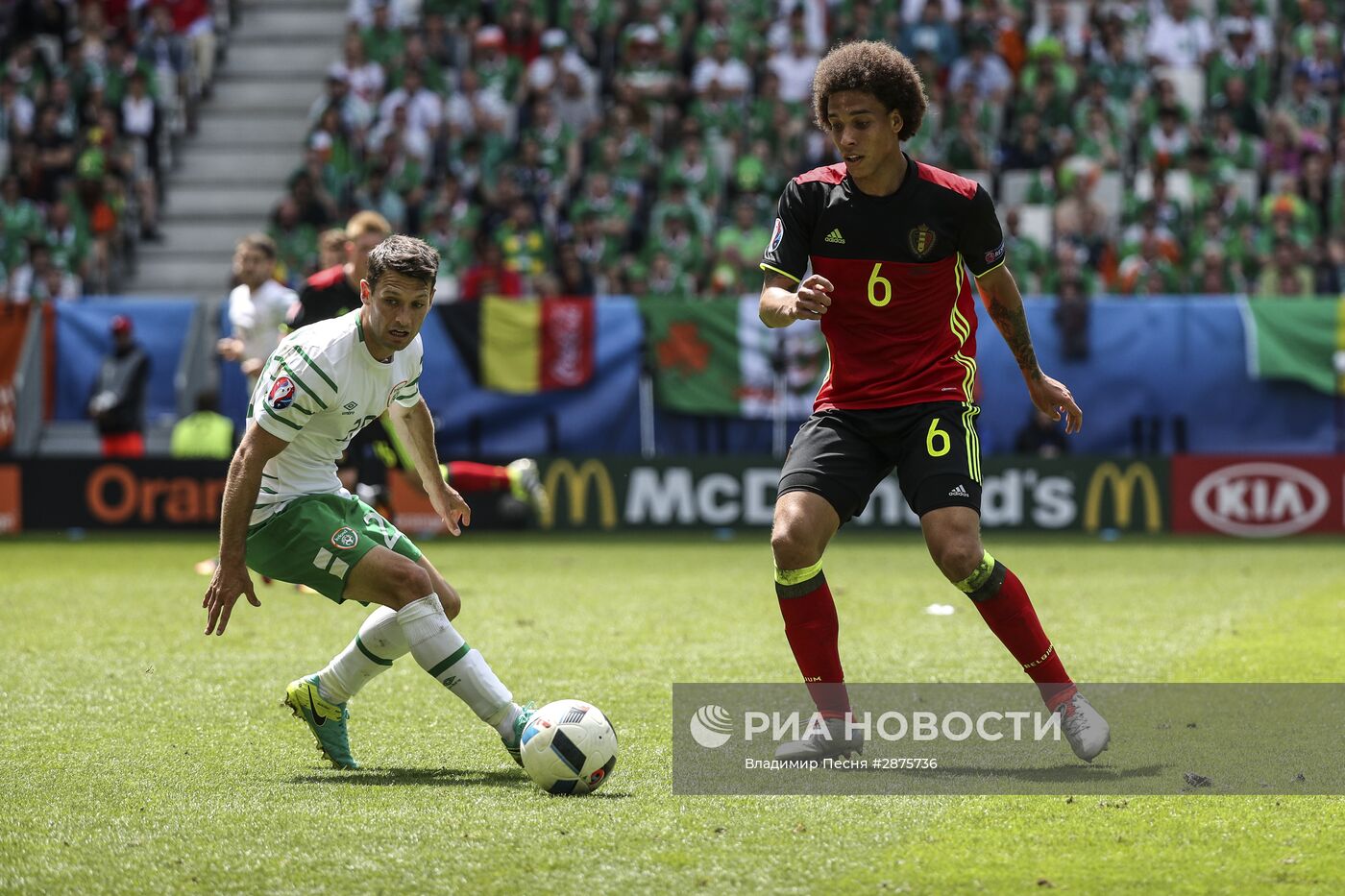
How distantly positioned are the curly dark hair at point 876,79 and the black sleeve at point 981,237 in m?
0.35

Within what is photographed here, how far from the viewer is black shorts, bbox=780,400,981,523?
20.8ft

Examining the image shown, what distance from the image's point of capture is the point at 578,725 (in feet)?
19.2

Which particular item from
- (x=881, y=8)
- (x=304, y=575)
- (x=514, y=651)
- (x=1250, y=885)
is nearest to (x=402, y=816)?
(x=304, y=575)

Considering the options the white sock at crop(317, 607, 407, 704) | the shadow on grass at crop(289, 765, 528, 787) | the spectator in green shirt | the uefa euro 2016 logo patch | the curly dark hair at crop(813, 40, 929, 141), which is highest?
the curly dark hair at crop(813, 40, 929, 141)

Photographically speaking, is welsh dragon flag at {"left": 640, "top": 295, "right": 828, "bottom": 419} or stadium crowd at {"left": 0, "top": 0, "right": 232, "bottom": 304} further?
stadium crowd at {"left": 0, "top": 0, "right": 232, "bottom": 304}

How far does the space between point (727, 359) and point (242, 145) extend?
887 centimetres

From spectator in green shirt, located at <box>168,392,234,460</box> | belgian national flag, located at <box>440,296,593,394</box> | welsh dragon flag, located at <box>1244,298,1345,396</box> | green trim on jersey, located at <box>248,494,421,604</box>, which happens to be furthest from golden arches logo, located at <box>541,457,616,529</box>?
green trim on jersey, located at <box>248,494,421,604</box>

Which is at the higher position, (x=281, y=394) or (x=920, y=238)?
(x=920, y=238)

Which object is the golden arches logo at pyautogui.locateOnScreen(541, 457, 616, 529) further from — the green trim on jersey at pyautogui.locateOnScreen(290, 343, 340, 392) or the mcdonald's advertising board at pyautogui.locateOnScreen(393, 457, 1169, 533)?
the green trim on jersey at pyautogui.locateOnScreen(290, 343, 340, 392)

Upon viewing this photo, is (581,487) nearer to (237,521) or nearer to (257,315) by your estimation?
(257,315)

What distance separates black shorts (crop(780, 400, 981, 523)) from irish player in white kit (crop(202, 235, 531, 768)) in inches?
50.6

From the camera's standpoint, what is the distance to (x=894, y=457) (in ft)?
21.4

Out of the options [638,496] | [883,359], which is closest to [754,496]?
[638,496]

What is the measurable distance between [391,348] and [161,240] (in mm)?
16931
